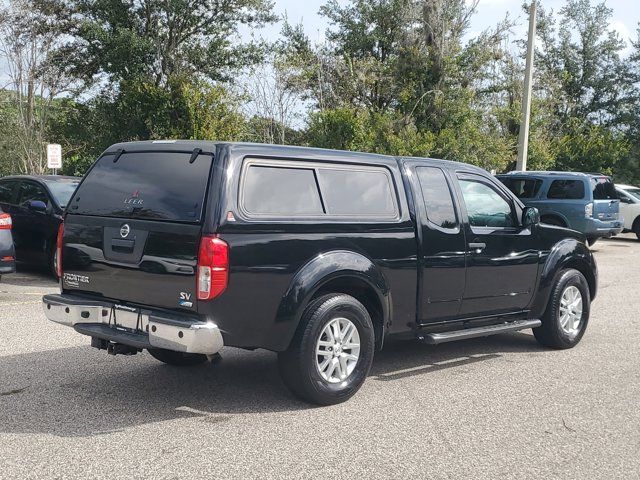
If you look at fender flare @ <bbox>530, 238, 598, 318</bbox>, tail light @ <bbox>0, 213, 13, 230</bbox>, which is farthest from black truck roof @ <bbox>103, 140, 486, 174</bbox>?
tail light @ <bbox>0, 213, 13, 230</bbox>

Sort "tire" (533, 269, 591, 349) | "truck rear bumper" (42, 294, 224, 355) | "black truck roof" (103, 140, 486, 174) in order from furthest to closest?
"tire" (533, 269, 591, 349) → "black truck roof" (103, 140, 486, 174) → "truck rear bumper" (42, 294, 224, 355)

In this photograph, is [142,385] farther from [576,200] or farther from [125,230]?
[576,200]

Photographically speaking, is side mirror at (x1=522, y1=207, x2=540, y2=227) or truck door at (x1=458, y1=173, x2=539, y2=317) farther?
side mirror at (x1=522, y1=207, x2=540, y2=227)

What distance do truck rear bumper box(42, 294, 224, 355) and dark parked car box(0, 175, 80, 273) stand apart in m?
6.51

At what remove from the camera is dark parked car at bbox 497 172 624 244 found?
57.6ft

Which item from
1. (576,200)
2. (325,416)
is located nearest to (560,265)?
(325,416)

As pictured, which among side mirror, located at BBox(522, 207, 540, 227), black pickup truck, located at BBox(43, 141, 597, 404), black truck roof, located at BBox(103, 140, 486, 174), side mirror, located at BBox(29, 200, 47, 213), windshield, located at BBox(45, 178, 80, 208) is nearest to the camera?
black pickup truck, located at BBox(43, 141, 597, 404)

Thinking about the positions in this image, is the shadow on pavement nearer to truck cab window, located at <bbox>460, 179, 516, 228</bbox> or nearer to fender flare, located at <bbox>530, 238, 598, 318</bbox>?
fender flare, located at <bbox>530, 238, 598, 318</bbox>

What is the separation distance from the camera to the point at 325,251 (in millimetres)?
5441

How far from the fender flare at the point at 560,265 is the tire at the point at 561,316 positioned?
0.08 m

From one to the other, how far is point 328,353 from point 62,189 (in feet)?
26.8

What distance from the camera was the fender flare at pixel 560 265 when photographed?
7.28m

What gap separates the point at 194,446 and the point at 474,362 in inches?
128

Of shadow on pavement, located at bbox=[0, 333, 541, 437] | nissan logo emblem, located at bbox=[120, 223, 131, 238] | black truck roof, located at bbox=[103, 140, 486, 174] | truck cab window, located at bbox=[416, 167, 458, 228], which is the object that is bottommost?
shadow on pavement, located at bbox=[0, 333, 541, 437]
